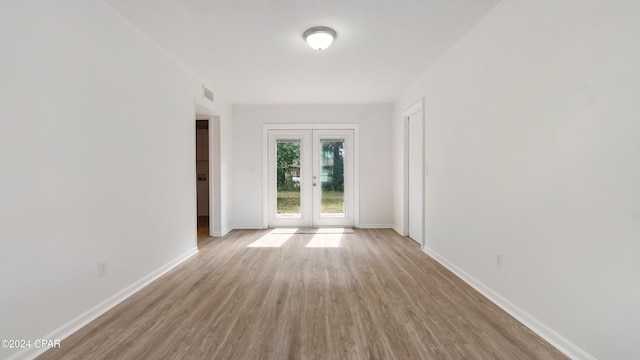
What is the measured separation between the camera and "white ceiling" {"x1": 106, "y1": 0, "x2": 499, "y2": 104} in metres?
2.51

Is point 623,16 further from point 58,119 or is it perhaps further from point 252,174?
point 252,174

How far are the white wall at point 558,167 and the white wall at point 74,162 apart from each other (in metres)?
3.32

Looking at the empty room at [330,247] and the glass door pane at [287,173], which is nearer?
the empty room at [330,247]

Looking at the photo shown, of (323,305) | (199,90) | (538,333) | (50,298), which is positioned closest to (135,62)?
(199,90)

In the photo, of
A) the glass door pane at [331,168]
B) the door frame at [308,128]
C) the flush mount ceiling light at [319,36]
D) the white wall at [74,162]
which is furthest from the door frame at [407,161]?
the white wall at [74,162]

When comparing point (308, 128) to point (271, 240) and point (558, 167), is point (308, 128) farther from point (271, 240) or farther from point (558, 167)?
point (558, 167)

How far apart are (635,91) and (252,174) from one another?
5.40 meters

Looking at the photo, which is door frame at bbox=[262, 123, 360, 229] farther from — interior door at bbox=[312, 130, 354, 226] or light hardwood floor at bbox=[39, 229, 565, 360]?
light hardwood floor at bbox=[39, 229, 565, 360]

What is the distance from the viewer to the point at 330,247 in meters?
4.51

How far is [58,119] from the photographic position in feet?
6.55

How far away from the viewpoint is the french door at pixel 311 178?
603 cm

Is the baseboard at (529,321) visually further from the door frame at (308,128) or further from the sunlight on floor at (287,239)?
the door frame at (308,128)

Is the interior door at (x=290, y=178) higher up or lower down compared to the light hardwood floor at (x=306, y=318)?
higher up

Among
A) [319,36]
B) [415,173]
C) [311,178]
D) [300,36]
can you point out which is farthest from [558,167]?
[311,178]
